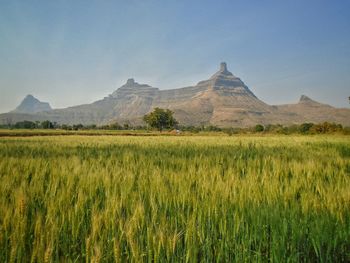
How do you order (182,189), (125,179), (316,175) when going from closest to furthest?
(182,189) < (125,179) < (316,175)

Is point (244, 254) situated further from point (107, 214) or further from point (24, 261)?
point (24, 261)

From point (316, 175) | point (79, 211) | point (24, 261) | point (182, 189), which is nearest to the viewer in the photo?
point (24, 261)

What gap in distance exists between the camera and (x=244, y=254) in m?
1.66

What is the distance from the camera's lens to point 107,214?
201cm

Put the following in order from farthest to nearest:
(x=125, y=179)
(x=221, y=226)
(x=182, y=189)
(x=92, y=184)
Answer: (x=125, y=179) < (x=92, y=184) < (x=182, y=189) < (x=221, y=226)

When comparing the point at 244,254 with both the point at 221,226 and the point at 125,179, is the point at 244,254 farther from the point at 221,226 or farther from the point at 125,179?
the point at 125,179

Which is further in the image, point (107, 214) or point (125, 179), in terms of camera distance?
point (125, 179)

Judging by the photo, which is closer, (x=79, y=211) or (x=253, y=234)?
(x=253, y=234)

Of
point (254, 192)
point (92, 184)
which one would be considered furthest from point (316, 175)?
point (92, 184)

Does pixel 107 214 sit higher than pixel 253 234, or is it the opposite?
pixel 107 214

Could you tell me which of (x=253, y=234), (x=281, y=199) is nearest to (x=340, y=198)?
(x=281, y=199)

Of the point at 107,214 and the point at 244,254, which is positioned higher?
the point at 107,214

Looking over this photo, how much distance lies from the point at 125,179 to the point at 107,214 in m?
1.38

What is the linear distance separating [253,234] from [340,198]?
1.12 metres
